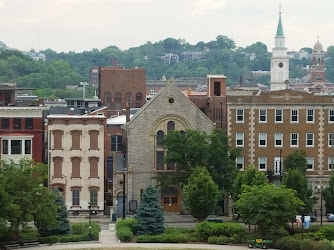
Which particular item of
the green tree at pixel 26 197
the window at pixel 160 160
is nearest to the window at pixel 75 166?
the window at pixel 160 160

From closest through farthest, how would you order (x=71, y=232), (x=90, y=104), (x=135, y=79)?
(x=71, y=232)
(x=90, y=104)
(x=135, y=79)

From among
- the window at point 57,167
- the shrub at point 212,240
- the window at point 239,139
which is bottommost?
the shrub at point 212,240

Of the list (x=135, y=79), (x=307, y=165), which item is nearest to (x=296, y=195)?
(x=307, y=165)

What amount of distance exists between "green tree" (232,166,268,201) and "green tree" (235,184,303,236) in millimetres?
5670

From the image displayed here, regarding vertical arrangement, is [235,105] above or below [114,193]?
above

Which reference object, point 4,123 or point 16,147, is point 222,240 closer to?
point 16,147

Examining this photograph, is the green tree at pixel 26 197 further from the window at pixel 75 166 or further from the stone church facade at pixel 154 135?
the stone church facade at pixel 154 135

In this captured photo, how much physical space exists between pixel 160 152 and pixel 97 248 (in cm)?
2261

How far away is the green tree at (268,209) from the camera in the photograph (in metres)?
91.9

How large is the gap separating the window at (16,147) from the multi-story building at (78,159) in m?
2.66

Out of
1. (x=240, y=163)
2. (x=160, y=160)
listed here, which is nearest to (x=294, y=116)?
(x=240, y=163)

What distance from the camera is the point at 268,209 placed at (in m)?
92.2

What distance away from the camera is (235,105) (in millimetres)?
111062

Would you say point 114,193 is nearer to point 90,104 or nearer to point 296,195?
point 296,195
